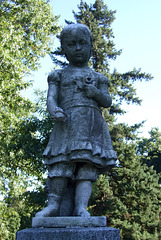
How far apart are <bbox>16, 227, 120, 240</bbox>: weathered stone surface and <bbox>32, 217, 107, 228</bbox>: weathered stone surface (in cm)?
14

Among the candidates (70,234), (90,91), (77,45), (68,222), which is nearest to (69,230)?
(70,234)

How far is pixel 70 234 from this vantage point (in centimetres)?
273

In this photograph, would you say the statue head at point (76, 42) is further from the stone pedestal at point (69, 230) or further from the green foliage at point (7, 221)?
the green foliage at point (7, 221)

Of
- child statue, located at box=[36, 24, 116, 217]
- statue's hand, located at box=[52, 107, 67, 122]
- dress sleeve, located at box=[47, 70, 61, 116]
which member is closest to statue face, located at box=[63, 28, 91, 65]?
child statue, located at box=[36, 24, 116, 217]

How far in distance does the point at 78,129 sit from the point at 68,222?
1.09 m

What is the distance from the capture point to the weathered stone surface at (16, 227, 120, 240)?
2725 mm

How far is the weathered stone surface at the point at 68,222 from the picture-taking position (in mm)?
2936

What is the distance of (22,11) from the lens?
44.2ft

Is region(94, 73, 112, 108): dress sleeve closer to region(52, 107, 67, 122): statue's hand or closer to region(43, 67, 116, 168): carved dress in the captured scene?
region(43, 67, 116, 168): carved dress

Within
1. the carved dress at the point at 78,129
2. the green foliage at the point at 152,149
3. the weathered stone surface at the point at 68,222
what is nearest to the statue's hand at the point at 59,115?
the carved dress at the point at 78,129

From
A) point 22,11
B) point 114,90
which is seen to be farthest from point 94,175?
point 114,90

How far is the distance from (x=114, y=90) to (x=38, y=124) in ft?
26.4

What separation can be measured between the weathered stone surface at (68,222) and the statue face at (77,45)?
7.00 ft

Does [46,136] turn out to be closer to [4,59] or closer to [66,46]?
[4,59]
